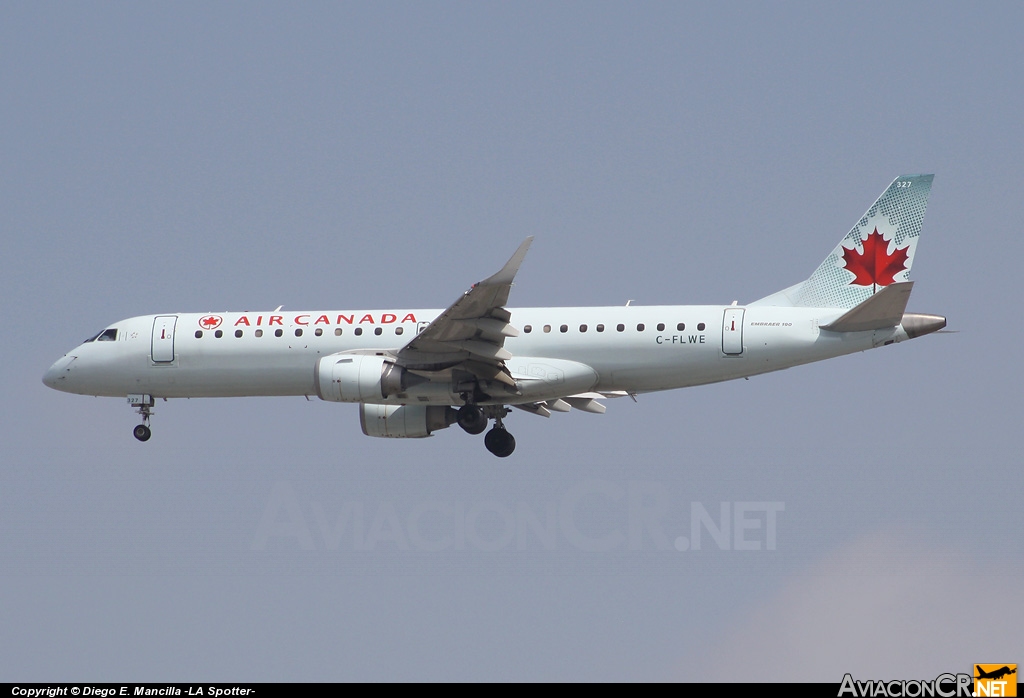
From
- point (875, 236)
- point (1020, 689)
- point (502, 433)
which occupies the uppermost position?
point (875, 236)

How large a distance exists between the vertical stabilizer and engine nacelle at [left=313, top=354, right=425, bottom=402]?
29.9 feet

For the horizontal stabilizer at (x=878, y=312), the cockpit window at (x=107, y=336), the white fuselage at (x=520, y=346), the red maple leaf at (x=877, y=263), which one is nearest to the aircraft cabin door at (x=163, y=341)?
the white fuselage at (x=520, y=346)

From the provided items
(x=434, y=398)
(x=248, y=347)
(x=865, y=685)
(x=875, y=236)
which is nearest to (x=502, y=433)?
(x=434, y=398)

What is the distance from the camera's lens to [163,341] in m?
42.0

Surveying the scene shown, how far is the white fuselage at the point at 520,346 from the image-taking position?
38062 mm

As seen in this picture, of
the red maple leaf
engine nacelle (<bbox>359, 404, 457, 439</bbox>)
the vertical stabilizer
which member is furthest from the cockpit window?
the red maple leaf

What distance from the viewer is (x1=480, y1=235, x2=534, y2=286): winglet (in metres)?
35.2

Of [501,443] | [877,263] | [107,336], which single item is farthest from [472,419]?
[877,263]

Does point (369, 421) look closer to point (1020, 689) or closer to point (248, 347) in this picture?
point (248, 347)

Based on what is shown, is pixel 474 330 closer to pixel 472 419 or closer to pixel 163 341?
pixel 472 419

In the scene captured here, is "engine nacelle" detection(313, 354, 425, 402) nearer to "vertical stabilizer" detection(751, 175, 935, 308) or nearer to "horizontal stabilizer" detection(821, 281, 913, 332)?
"vertical stabilizer" detection(751, 175, 935, 308)

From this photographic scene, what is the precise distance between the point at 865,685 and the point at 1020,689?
2.97 m

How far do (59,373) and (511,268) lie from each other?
48.8ft

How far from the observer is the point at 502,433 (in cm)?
4225
